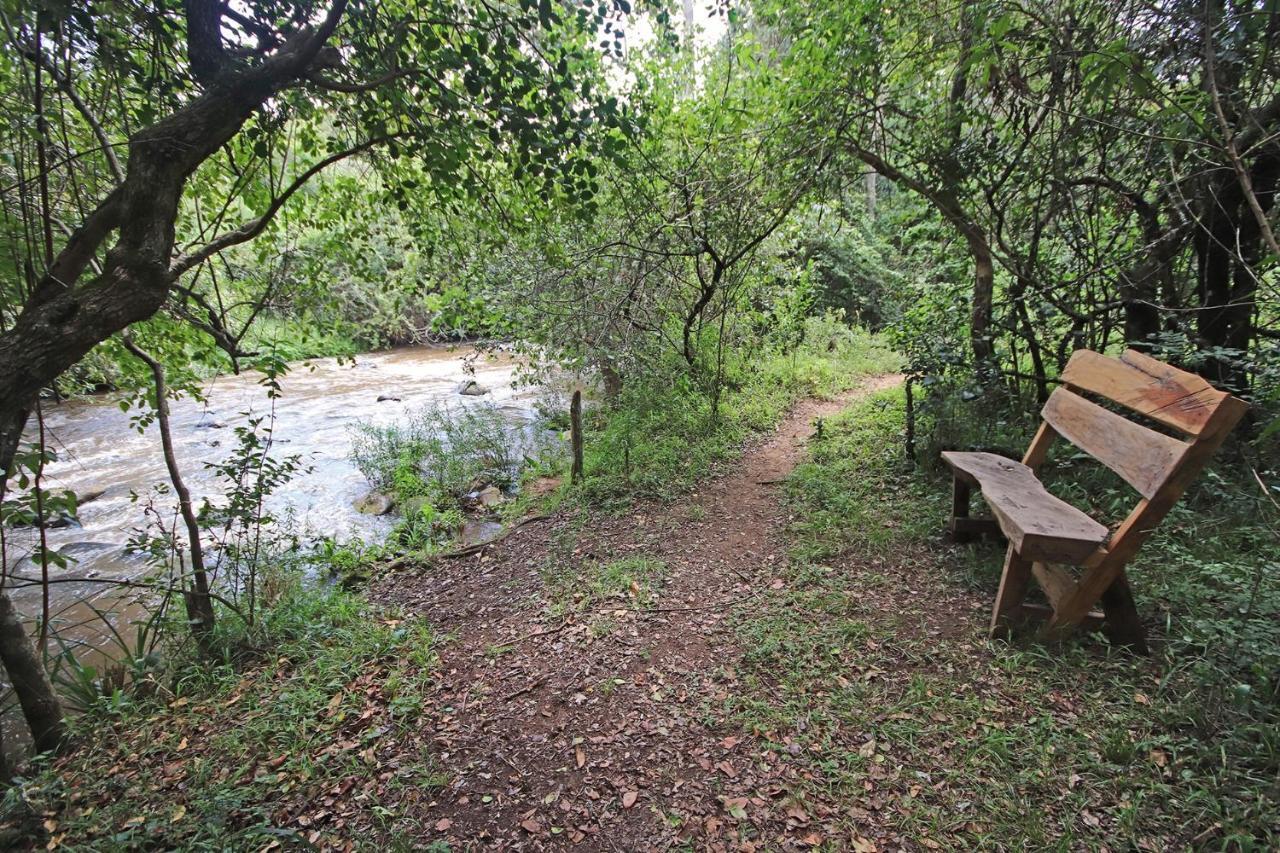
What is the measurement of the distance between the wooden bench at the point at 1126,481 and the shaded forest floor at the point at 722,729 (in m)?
0.24

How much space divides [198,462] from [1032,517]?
11.2 m

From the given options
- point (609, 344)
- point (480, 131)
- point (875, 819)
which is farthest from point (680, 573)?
point (609, 344)

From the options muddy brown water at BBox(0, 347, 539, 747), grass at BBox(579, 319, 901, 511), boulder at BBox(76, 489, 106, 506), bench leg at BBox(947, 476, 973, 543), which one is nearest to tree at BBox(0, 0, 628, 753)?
muddy brown water at BBox(0, 347, 539, 747)

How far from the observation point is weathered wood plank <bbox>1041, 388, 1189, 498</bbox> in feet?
8.18

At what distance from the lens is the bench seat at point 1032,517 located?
8.64ft

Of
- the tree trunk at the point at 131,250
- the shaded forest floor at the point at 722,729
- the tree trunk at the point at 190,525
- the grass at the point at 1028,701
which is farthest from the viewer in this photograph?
the tree trunk at the point at 190,525

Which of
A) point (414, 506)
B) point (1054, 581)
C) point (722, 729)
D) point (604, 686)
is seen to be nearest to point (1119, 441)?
point (1054, 581)

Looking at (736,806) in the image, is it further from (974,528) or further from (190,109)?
(190,109)

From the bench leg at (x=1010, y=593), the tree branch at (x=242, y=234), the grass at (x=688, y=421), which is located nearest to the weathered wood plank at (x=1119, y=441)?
the bench leg at (x=1010, y=593)

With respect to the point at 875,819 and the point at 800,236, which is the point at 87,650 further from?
the point at 800,236

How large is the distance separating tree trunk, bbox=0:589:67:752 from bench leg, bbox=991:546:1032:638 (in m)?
4.90

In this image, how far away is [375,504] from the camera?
7.40 m

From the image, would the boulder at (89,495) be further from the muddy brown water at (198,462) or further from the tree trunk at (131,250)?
the tree trunk at (131,250)

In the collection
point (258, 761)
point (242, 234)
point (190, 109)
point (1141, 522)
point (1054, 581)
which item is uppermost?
Answer: point (190, 109)
